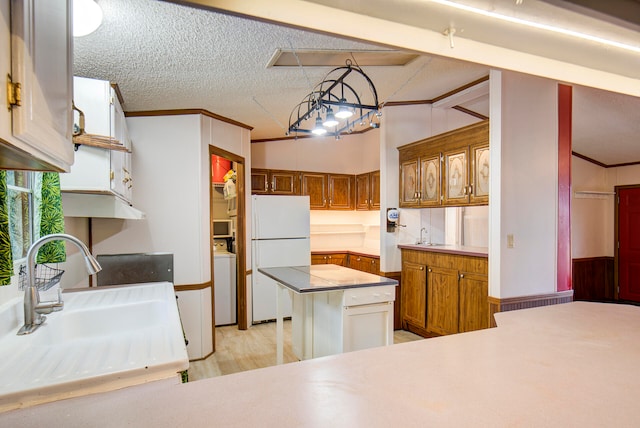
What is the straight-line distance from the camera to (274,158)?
5.43 m

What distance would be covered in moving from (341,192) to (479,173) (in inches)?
108

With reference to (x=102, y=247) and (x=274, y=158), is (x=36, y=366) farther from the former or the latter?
(x=274, y=158)

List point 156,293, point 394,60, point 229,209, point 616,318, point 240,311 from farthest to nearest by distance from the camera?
point 229,209
point 240,311
point 394,60
point 156,293
point 616,318

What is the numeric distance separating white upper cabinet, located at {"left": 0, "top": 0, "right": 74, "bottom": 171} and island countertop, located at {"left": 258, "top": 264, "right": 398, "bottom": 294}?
1.70 metres

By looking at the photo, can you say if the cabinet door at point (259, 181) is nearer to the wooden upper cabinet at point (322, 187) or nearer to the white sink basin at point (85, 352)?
the wooden upper cabinet at point (322, 187)

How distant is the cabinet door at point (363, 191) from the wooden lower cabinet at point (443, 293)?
67.7 inches

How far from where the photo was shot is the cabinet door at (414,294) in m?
3.78

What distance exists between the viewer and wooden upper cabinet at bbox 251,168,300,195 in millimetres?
5156

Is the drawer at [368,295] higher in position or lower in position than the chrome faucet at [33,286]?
lower

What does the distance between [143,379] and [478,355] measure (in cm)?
95

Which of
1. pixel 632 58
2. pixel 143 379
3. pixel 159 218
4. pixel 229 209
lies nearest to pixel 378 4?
pixel 632 58

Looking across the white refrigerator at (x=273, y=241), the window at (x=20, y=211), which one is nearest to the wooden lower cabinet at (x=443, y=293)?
the white refrigerator at (x=273, y=241)

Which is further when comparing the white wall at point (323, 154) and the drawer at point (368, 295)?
the white wall at point (323, 154)

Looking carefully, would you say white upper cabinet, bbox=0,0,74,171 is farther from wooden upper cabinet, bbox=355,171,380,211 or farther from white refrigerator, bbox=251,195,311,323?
wooden upper cabinet, bbox=355,171,380,211
